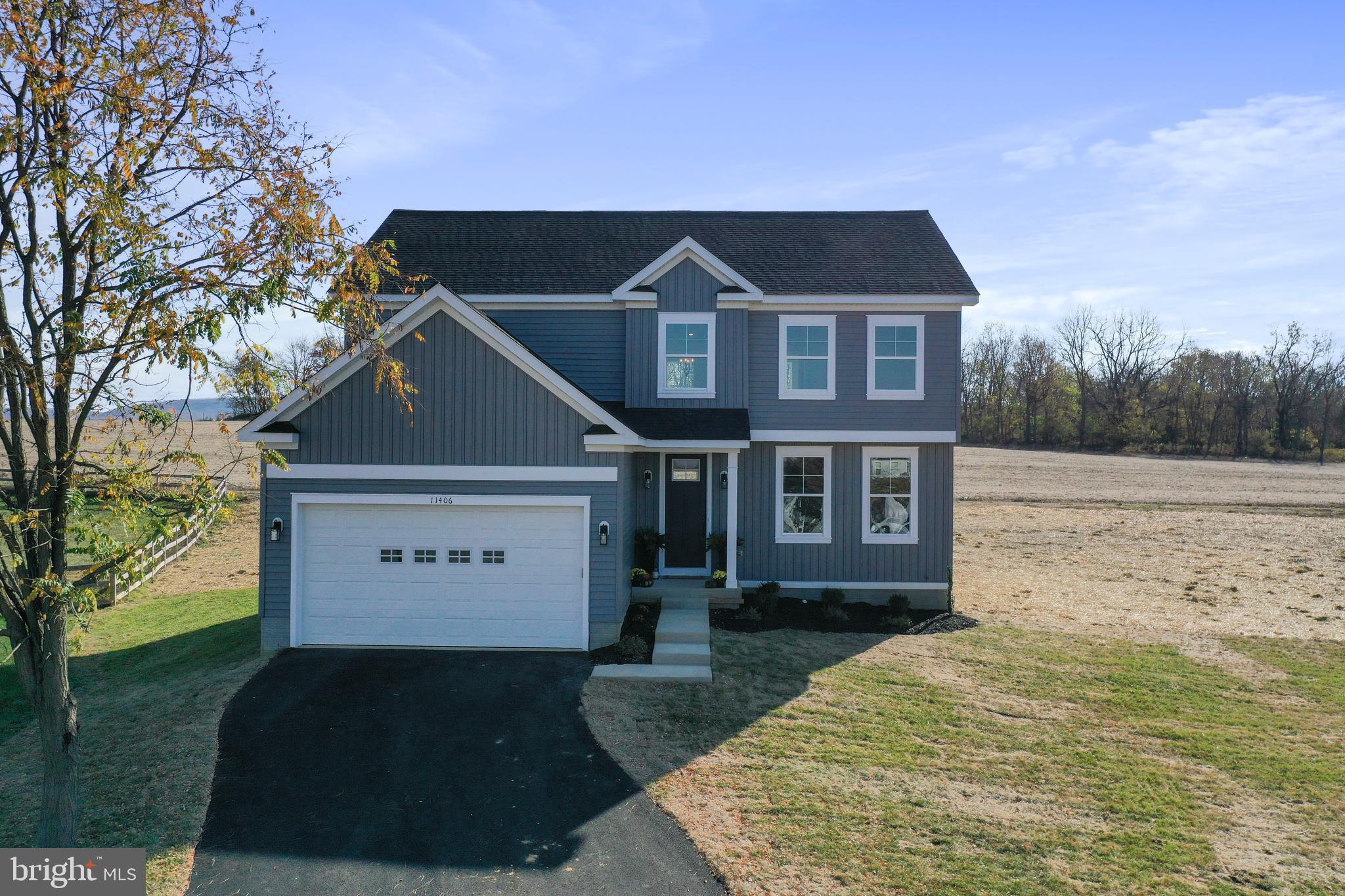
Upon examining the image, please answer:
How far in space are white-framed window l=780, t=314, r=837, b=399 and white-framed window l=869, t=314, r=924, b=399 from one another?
0.80 meters

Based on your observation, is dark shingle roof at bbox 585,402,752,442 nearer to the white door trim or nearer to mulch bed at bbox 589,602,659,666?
the white door trim

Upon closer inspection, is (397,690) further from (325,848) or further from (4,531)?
(4,531)

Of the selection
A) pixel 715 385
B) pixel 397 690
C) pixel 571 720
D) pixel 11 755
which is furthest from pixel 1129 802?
pixel 11 755

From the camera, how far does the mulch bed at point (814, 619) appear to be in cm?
1424

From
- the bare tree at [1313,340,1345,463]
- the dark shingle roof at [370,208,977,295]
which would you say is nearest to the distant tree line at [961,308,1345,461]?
the bare tree at [1313,340,1345,463]

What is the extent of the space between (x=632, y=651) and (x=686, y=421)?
4.78 metres

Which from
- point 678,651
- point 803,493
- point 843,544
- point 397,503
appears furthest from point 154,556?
point 843,544

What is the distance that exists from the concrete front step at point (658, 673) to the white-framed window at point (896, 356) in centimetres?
717

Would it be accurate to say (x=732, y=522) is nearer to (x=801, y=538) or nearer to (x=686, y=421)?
(x=801, y=538)

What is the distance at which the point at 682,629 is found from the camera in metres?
13.0

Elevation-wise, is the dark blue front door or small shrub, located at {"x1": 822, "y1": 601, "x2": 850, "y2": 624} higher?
the dark blue front door

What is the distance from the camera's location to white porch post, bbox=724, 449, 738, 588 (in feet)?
49.0

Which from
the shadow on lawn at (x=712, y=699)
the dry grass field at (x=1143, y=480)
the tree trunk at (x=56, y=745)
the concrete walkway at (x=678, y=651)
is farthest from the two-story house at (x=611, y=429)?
the dry grass field at (x=1143, y=480)

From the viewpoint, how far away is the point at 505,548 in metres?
12.6
